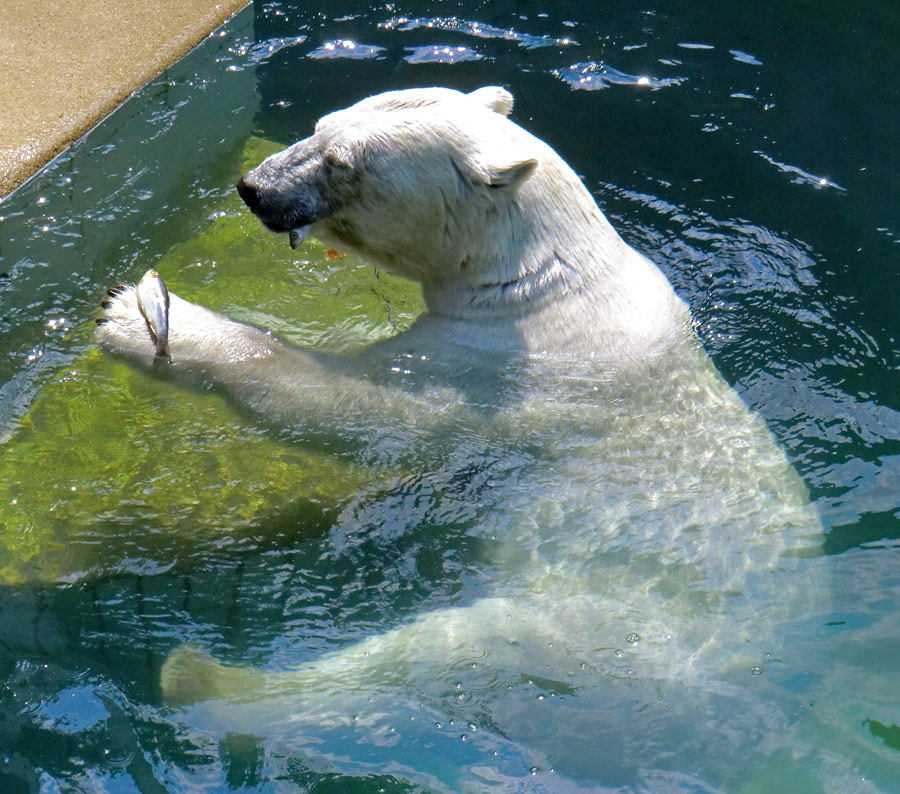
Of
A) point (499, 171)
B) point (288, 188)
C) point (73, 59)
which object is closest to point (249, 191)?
point (288, 188)

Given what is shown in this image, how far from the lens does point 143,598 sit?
131 inches

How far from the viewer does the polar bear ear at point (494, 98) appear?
12.6ft

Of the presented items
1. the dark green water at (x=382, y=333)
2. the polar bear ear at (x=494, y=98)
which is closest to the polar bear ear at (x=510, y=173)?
the polar bear ear at (x=494, y=98)

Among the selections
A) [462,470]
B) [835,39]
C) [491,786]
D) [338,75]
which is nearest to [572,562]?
[462,470]

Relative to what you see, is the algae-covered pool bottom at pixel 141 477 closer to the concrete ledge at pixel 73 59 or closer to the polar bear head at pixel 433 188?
the polar bear head at pixel 433 188

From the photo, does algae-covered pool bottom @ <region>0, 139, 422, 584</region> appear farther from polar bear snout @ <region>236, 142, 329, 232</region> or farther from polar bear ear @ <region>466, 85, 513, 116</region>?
polar bear ear @ <region>466, 85, 513, 116</region>

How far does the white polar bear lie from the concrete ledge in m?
1.90

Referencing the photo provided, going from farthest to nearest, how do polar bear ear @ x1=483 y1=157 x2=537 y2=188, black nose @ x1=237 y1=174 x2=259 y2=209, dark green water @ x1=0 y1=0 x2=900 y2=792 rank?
black nose @ x1=237 y1=174 x2=259 y2=209, polar bear ear @ x1=483 y1=157 x2=537 y2=188, dark green water @ x1=0 y1=0 x2=900 y2=792

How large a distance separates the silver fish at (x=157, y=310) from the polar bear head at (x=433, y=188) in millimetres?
471

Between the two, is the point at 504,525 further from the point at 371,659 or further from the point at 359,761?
the point at 359,761

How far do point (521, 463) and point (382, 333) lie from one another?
1.14 meters

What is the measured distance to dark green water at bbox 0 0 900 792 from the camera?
9.65ft

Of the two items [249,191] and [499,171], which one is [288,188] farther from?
[499,171]

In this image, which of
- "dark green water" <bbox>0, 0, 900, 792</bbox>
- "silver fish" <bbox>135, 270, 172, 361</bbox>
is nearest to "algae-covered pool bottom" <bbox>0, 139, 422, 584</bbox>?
"dark green water" <bbox>0, 0, 900, 792</bbox>
